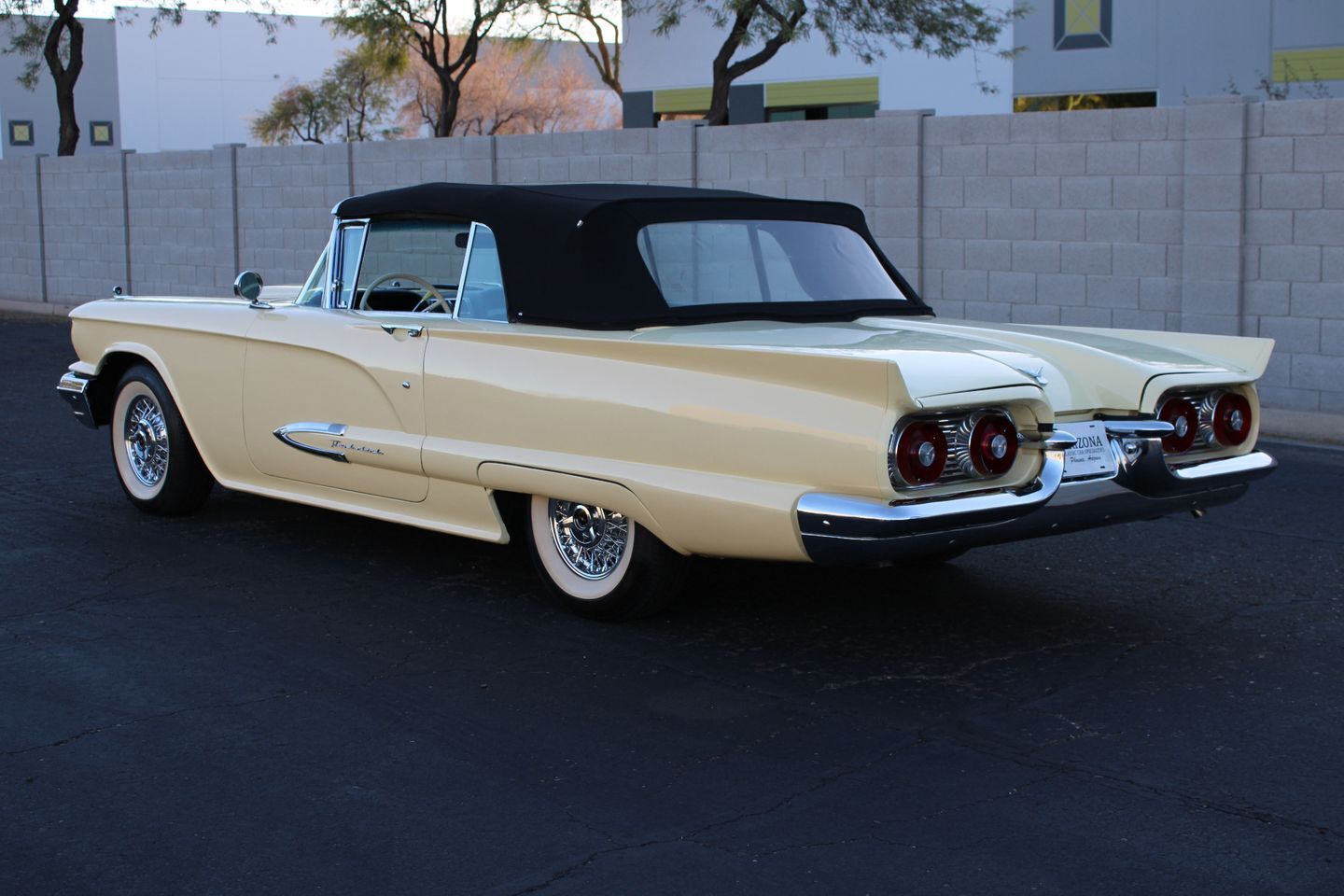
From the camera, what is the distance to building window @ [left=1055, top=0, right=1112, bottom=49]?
29.9 metres

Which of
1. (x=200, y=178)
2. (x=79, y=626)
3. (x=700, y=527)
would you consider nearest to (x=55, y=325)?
(x=200, y=178)

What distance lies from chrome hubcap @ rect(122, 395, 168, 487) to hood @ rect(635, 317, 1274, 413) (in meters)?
3.00

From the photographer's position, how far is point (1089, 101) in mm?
30438

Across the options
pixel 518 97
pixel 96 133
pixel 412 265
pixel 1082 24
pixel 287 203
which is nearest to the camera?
pixel 412 265

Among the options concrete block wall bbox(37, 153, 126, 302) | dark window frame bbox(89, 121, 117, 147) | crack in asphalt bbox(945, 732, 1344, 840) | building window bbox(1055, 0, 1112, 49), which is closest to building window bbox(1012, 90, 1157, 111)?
building window bbox(1055, 0, 1112, 49)

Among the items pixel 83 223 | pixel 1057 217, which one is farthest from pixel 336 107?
pixel 1057 217

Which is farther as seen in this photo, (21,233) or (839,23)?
(839,23)

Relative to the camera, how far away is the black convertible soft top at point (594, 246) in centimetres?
563

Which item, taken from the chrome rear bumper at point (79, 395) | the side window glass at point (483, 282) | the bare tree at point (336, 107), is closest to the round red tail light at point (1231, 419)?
the side window glass at point (483, 282)

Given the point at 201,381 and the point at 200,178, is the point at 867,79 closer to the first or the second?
the point at 200,178

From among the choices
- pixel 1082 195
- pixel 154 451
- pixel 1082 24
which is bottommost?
pixel 154 451

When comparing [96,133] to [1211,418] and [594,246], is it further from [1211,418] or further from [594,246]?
[1211,418]

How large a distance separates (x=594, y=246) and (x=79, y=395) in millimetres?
3294

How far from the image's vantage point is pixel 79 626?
567cm
